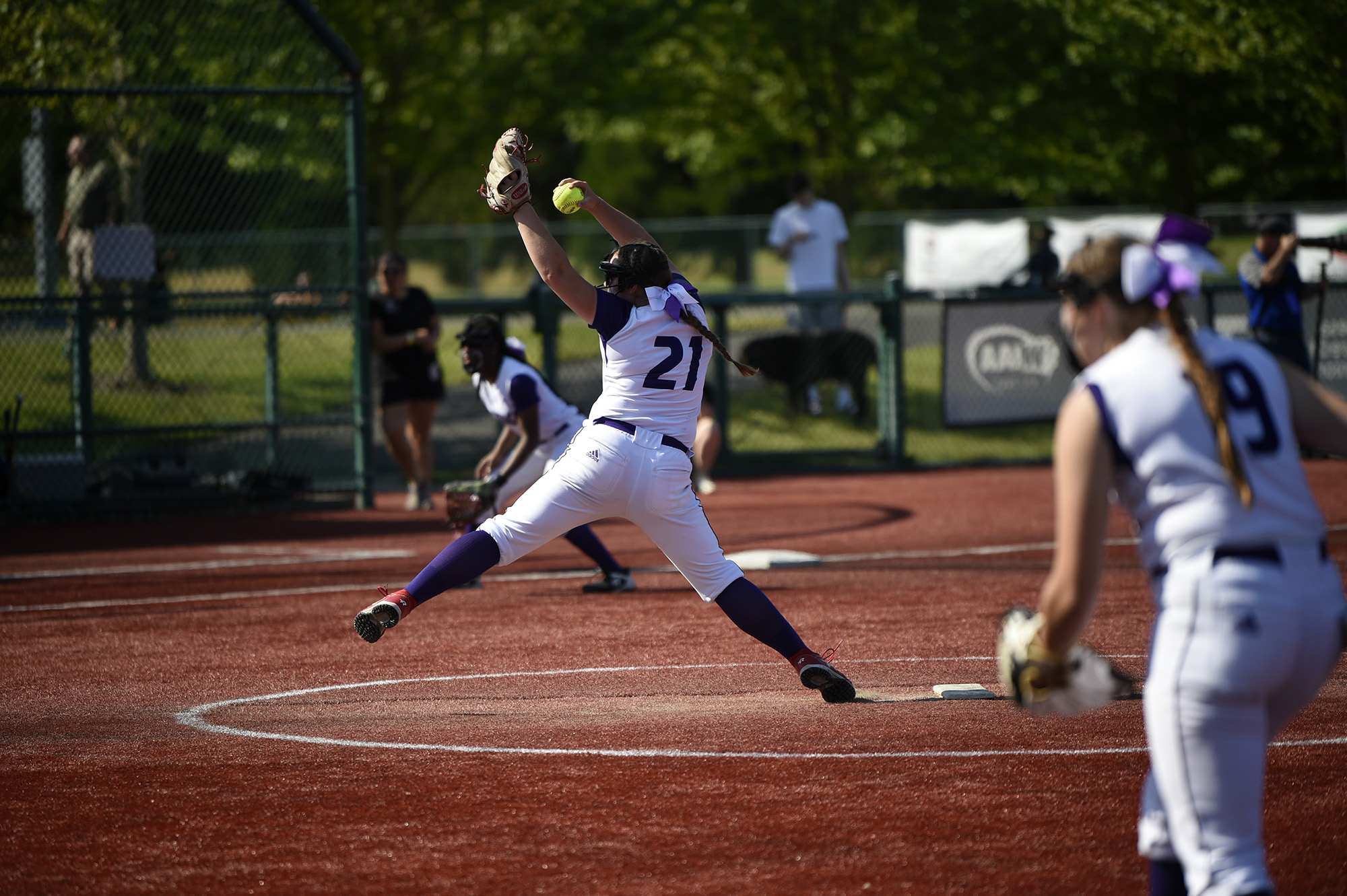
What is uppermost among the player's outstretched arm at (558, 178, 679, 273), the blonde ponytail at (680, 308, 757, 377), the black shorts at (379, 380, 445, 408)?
the player's outstretched arm at (558, 178, 679, 273)

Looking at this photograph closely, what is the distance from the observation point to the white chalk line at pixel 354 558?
384 inches

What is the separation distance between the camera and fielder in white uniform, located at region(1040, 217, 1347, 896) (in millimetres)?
2994

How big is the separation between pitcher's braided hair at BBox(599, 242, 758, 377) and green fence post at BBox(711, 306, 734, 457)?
10.2m

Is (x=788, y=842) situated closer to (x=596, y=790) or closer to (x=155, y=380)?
A: (x=596, y=790)

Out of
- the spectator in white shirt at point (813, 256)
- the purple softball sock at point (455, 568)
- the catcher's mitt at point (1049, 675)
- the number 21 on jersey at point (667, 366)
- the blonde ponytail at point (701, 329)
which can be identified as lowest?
the purple softball sock at point (455, 568)

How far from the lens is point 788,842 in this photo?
4.57m

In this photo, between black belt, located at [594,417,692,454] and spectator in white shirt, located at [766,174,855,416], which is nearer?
black belt, located at [594,417,692,454]

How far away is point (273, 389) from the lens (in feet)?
50.2

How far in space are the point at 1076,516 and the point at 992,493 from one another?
12.4m

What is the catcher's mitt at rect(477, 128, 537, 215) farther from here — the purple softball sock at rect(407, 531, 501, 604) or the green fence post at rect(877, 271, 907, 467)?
the green fence post at rect(877, 271, 907, 467)

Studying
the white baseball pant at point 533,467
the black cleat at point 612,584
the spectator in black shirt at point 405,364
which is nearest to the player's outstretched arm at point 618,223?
the white baseball pant at point 533,467

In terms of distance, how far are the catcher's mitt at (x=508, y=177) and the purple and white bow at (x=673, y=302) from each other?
68 centimetres

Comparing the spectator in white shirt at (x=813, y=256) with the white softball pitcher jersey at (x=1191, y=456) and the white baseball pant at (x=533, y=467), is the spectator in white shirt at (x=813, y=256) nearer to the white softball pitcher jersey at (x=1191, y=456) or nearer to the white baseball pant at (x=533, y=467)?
the white baseball pant at (x=533, y=467)

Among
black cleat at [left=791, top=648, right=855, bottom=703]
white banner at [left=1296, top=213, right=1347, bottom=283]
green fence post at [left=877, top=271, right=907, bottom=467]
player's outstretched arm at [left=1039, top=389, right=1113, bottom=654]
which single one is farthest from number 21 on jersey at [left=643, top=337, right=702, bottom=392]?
white banner at [left=1296, top=213, right=1347, bottom=283]
